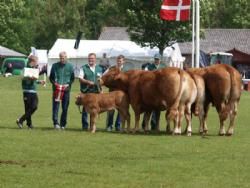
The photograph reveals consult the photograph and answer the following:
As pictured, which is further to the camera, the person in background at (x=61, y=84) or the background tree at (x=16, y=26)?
the background tree at (x=16, y=26)

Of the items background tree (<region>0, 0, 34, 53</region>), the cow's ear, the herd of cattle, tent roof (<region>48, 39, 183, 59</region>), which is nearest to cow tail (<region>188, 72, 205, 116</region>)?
the herd of cattle

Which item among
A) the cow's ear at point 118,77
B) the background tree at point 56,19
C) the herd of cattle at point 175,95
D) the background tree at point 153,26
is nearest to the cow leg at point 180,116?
the herd of cattle at point 175,95

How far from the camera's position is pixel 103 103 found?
18781 millimetres

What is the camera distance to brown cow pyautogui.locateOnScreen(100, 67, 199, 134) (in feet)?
59.6

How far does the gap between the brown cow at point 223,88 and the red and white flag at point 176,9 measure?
16177mm

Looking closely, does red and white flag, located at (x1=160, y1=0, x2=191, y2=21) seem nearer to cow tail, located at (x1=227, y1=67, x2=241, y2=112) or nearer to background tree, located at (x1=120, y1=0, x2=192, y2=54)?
cow tail, located at (x1=227, y1=67, x2=241, y2=112)

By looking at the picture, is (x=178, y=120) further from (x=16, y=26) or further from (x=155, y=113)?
(x=16, y=26)

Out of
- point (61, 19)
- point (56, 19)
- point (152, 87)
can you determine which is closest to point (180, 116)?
point (152, 87)

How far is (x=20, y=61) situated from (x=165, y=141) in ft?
212

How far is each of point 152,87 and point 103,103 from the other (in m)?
1.27

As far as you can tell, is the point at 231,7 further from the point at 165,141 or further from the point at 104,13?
the point at 165,141

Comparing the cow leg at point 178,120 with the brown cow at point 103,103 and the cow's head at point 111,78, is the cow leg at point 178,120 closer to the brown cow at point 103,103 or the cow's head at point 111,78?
the brown cow at point 103,103

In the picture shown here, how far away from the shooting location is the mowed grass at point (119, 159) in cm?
1121

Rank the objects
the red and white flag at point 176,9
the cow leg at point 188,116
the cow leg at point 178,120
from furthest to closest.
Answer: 1. the red and white flag at point 176,9
2. the cow leg at point 188,116
3. the cow leg at point 178,120
